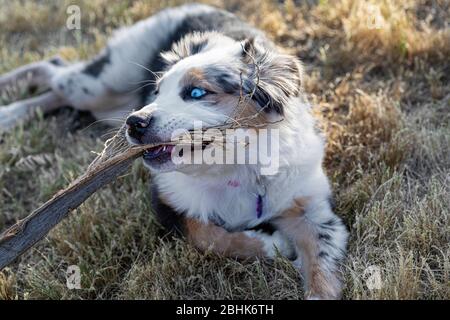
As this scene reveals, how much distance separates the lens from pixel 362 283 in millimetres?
3156

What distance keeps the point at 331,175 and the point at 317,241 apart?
2.24ft

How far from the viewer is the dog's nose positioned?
3.05 m

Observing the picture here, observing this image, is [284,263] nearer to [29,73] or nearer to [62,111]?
[62,111]

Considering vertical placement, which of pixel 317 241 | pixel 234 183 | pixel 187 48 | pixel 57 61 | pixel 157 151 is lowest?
pixel 57 61

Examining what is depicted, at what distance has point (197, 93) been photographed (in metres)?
3.29

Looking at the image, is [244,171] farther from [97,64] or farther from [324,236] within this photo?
[97,64]

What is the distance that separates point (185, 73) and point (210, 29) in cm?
135

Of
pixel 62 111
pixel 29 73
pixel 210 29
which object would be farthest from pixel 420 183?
pixel 29 73

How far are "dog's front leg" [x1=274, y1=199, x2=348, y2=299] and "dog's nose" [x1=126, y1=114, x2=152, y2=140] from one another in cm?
97

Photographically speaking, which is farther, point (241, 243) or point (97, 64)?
point (97, 64)

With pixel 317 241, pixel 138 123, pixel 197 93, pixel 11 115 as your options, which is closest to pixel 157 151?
pixel 138 123

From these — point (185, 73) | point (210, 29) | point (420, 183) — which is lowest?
point (420, 183)
